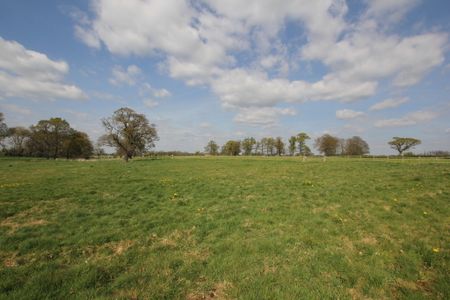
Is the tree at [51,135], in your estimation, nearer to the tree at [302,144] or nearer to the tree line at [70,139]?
the tree line at [70,139]

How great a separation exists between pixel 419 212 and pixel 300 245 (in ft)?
21.5

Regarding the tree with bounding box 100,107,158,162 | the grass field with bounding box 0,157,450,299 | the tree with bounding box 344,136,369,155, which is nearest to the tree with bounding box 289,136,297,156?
the tree with bounding box 344,136,369,155

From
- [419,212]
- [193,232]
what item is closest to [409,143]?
[419,212]

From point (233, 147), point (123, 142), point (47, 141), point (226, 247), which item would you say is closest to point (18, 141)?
point (47, 141)

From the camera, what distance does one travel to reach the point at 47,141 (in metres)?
70.6

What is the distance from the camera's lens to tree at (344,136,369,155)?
11366cm

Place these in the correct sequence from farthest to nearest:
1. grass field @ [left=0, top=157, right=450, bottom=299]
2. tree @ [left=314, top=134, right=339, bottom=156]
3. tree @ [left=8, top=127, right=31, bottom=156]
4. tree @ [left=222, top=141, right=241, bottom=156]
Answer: tree @ [left=222, top=141, right=241, bottom=156] → tree @ [left=314, top=134, right=339, bottom=156] → tree @ [left=8, top=127, right=31, bottom=156] → grass field @ [left=0, top=157, right=450, bottom=299]

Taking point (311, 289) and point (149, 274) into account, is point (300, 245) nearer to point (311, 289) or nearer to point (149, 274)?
point (311, 289)

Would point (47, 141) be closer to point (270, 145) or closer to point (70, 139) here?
point (70, 139)

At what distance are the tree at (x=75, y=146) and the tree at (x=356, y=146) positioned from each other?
115317 mm

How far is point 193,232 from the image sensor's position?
8195 mm

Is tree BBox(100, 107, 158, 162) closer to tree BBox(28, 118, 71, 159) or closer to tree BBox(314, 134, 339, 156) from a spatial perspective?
tree BBox(28, 118, 71, 159)

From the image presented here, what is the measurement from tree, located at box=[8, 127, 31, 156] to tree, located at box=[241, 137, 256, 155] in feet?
300

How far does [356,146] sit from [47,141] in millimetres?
127334
